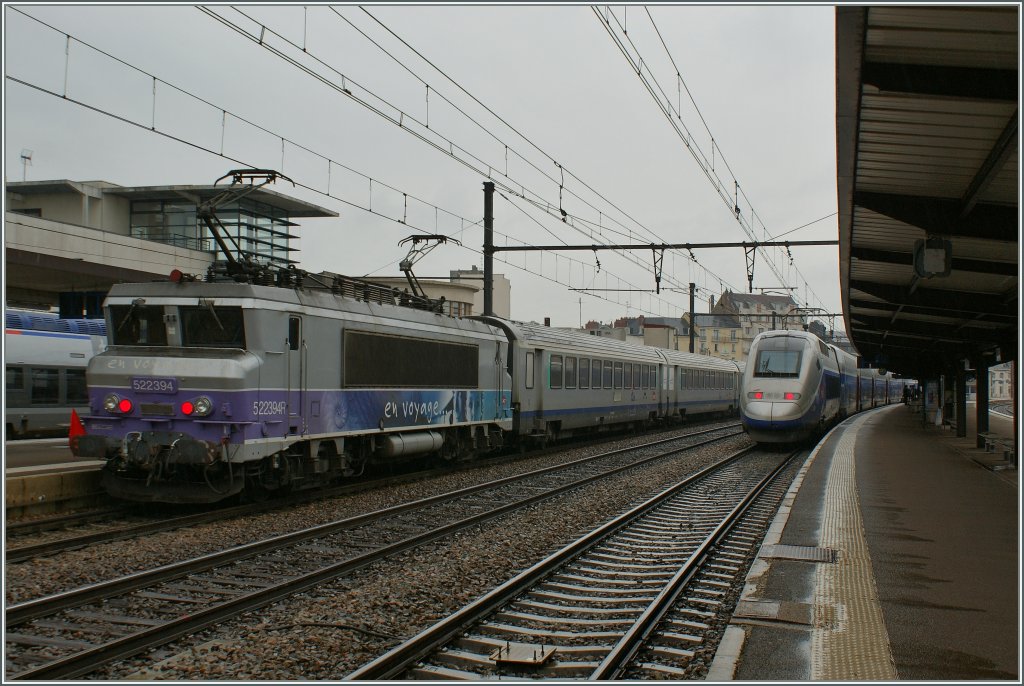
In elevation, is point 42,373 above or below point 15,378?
above

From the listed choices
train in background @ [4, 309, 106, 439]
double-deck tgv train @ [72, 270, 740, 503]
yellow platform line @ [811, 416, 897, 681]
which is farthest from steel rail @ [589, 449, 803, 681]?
train in background @ [4, 309, 106, 439]

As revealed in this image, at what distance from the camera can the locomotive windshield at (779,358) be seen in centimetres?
2314

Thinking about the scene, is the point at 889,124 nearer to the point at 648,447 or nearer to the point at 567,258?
the point at 648,447

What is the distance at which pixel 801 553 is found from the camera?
30.4 feet

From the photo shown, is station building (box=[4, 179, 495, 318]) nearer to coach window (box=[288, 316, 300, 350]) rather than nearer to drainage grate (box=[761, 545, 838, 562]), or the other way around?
coach window (box=[288, 316, 300, 350])

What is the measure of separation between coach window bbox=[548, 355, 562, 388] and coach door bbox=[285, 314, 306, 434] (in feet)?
36.3

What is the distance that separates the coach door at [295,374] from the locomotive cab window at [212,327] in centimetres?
81

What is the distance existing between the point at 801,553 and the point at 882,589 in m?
1.51

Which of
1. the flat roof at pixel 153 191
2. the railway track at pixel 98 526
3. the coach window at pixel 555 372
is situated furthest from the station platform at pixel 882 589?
the flat roof at pixel 153 191

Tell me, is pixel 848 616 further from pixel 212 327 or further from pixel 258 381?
pixel 212 327

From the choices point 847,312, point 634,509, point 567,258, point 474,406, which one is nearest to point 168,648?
point 634,509

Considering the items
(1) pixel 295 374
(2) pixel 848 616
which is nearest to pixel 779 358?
(1) pixel 295 374

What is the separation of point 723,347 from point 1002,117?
109 meters

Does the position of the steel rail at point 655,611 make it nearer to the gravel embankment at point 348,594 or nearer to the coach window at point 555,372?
the gravel embankment at point 348,594
